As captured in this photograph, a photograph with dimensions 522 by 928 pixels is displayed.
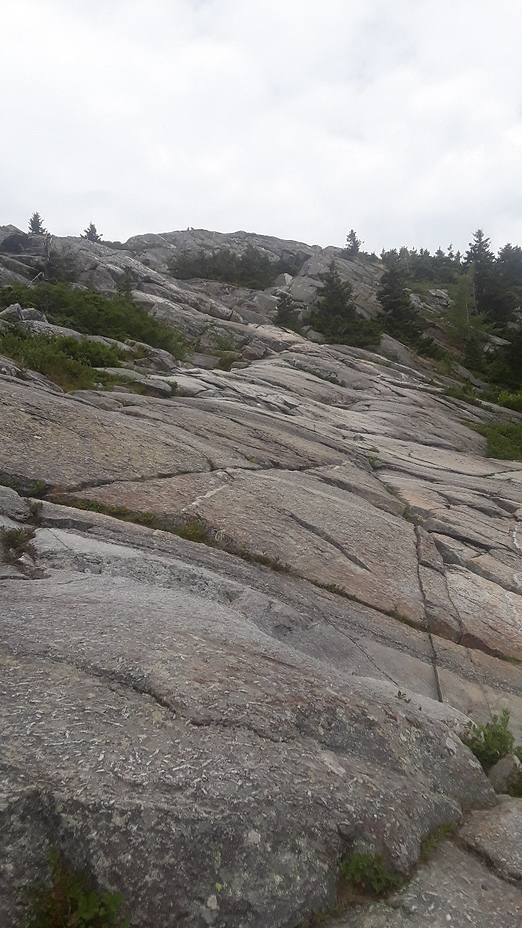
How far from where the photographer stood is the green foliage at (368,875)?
4.05 m

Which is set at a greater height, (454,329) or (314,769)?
(454,329)

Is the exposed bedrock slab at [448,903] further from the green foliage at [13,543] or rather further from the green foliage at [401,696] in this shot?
the green foliage at [13,543]

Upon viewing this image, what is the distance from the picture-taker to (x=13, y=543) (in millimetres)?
7121

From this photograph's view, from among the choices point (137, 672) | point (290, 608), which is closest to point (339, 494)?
point (290, 608)

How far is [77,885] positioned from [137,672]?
1.83m

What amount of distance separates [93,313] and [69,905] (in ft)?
85.0

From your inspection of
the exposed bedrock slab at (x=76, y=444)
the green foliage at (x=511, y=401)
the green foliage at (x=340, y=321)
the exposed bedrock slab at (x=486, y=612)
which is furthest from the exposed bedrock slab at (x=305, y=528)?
the green foliage at (x=340, y=321)

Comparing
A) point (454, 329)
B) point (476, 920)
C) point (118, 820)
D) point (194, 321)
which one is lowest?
point (476, 920)

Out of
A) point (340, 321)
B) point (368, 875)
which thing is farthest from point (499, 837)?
point (340, 321)

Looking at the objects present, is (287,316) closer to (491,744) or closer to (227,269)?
(227,269)

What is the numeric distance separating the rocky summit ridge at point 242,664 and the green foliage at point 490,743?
0.34 meters

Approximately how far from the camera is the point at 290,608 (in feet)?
25.6

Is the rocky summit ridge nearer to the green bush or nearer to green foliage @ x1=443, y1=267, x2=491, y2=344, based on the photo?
the green bush

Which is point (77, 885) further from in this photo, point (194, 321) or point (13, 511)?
point (194, 321)
